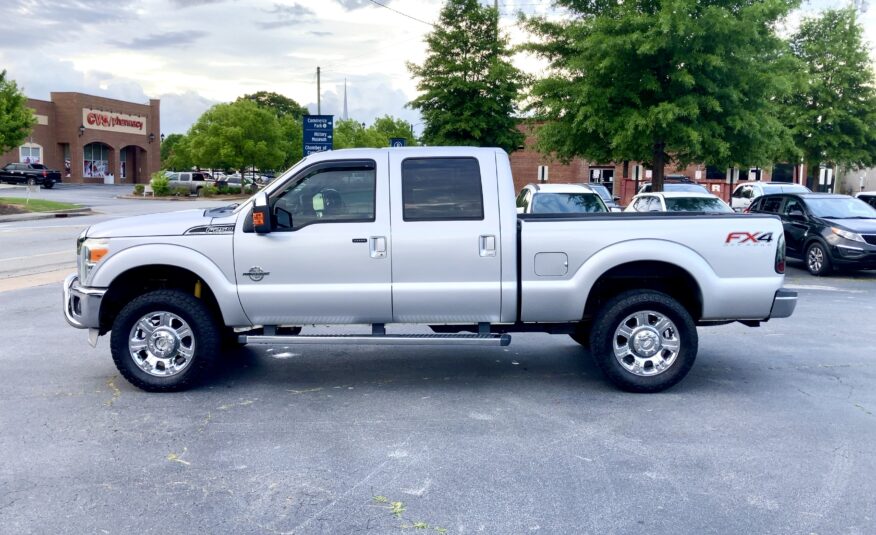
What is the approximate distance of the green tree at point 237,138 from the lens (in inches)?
A: 2215

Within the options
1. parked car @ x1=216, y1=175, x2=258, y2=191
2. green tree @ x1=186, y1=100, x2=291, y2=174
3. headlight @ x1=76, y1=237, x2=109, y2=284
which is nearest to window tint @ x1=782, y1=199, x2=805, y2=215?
headlight @ x1=76, y1=237, x2=109, y2=284

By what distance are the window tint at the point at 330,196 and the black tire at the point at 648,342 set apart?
86.3 inches

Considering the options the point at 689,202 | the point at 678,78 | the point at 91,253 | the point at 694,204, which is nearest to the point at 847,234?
the point at 694,204

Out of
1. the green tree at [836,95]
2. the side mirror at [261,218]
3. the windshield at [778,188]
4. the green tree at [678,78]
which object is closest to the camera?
the side mirror at [261,218]

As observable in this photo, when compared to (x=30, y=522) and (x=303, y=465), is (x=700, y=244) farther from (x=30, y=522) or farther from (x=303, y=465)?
(x=30, y=522)

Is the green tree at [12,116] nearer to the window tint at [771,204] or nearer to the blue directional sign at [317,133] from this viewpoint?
the blue directional sign at [317,133]

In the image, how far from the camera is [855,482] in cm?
482

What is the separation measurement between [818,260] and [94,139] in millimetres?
65619

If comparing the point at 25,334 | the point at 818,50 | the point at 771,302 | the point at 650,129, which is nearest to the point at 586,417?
the point at 771,302

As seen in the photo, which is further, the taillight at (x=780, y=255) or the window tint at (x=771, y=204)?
the window tint at (x=771, y=204)

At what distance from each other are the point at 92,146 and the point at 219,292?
7082cm

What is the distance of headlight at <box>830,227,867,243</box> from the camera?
48.3 ft

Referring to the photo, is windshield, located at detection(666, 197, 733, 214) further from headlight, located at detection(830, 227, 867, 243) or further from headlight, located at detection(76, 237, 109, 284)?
headlight, located at detection(76, 237, 109, 284)

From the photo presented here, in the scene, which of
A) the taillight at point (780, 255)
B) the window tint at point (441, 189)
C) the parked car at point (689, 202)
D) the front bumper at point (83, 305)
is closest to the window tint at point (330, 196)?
the window tint at point (441, 189)
